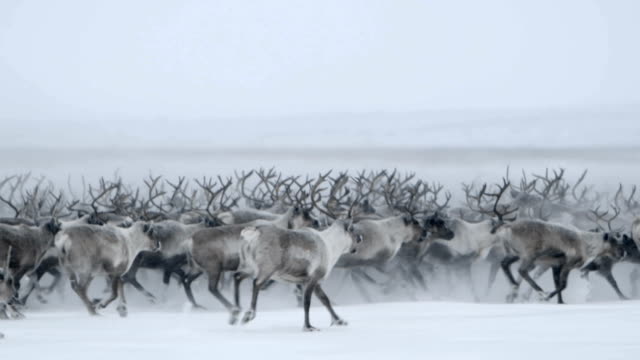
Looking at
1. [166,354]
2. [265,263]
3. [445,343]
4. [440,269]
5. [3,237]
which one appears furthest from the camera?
[440,269]

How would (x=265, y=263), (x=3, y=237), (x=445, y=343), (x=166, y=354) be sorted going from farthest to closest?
(x=3, y=237), (x=265, y=263), (x=445, y=343), (x=166, y=354)

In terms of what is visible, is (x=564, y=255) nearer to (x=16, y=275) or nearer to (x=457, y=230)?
(x=457, y=230)

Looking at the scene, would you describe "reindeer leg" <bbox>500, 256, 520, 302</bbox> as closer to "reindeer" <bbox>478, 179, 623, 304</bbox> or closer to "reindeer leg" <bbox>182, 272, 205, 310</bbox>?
"reindeer" <bbox>478, 179, 623, 304</bbox>

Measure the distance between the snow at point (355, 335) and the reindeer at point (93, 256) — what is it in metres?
0.30

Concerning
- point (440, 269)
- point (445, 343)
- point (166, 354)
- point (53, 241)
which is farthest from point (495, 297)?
point (166, 354)

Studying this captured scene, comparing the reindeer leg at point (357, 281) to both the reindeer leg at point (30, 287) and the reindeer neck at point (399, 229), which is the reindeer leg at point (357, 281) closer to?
the reindeer neck at point (399, 229)

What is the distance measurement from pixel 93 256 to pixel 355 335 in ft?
13.4

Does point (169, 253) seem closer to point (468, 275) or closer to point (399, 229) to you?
point (399, 229)

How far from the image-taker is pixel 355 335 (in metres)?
9.95

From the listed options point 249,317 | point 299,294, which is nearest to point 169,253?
point 299,294

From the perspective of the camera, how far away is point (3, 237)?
1291 cm

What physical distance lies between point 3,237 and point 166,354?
496 centimetres

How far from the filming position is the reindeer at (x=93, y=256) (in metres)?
12.7

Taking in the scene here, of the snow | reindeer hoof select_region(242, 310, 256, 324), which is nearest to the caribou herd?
reindeer hoof select_region(242, 310, 256, 324)
